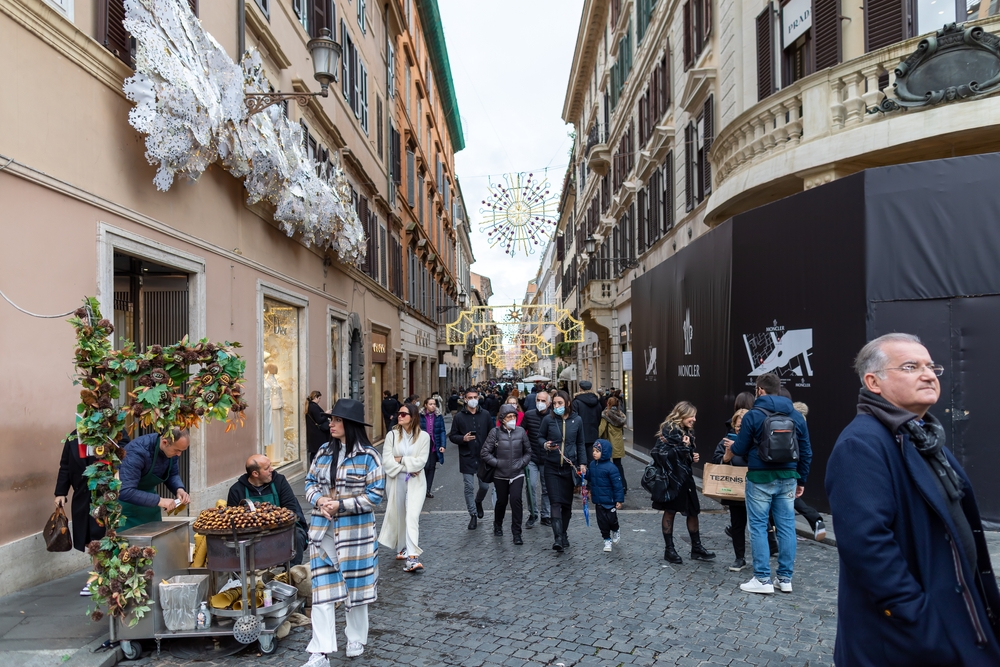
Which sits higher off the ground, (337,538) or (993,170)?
(993,170)

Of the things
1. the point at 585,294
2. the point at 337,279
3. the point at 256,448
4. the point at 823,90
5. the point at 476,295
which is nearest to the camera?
the point at 823,90

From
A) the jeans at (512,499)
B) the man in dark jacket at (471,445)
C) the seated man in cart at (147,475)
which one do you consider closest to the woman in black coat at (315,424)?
the man in dark jacket at (471,445)

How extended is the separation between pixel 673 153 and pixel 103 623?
55.4 feet

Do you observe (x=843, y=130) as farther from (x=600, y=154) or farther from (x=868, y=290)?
(x=600, y=154)

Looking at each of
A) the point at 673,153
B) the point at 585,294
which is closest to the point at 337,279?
the point at 673,153

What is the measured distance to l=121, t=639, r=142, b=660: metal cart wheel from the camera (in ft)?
15.5

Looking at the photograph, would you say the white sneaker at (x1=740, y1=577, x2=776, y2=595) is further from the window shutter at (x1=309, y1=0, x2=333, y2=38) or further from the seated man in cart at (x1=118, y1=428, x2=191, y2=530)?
the window shutter at (x1=309, y1=0, x2=333, y2=38)

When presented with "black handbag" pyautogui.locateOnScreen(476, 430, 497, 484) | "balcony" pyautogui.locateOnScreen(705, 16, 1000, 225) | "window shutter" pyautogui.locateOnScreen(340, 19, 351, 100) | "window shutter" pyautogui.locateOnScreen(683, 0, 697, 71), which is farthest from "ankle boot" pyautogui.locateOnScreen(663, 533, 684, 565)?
"window shutter" pyautogui.locateOnScreen(340, 19, 351, 100)

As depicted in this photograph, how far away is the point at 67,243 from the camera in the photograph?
6.52 m

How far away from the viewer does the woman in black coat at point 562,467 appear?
25.7 ft

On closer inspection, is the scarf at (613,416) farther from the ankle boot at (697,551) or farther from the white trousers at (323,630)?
the white trousers at (323,630)

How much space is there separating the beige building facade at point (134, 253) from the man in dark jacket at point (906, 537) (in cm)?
605

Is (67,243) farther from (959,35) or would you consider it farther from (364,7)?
(364,7)

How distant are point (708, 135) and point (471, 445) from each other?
905 centimetres
